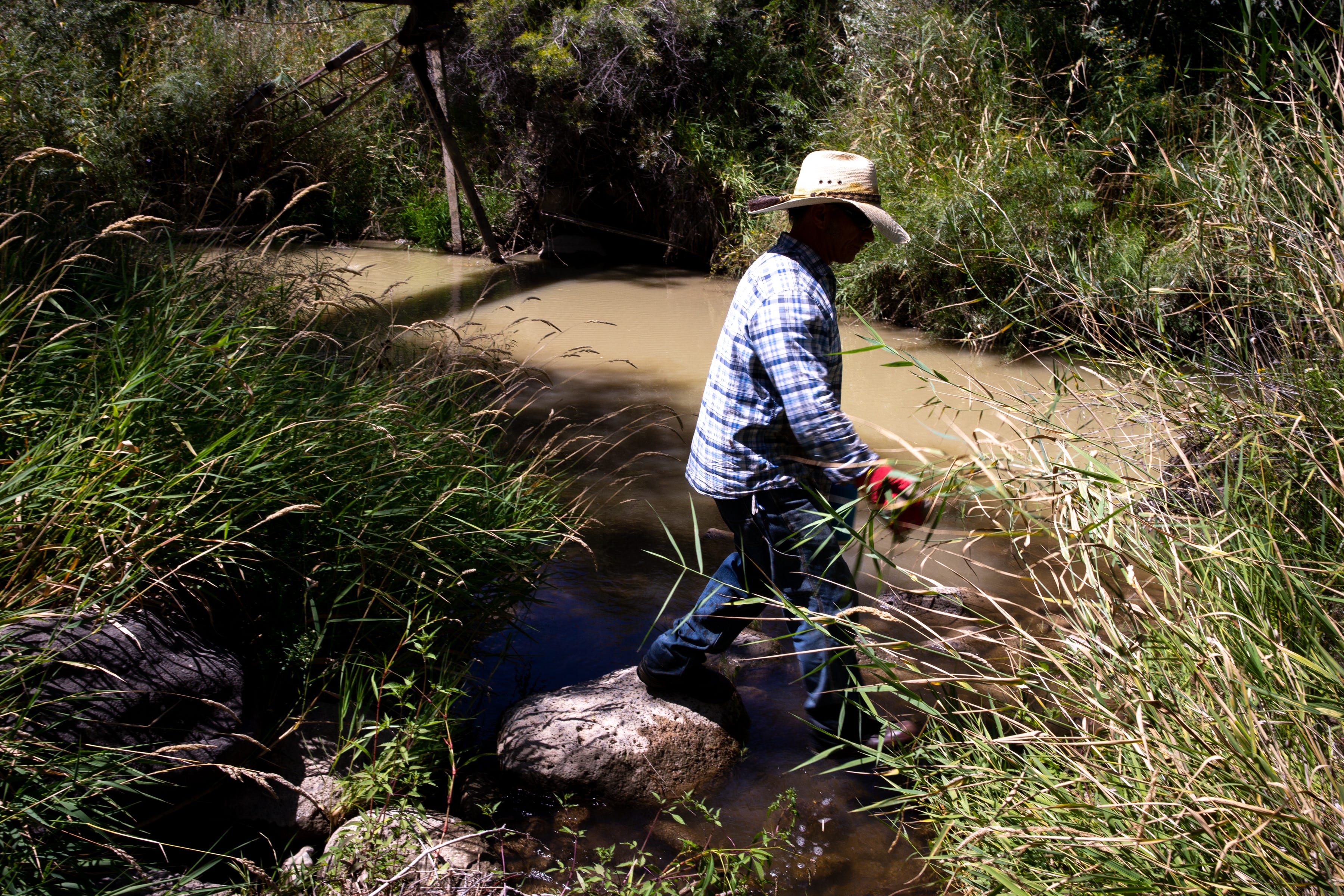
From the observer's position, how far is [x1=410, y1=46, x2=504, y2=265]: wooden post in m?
10.2

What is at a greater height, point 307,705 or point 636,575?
point 307,705

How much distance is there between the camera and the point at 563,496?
5320 millimetres

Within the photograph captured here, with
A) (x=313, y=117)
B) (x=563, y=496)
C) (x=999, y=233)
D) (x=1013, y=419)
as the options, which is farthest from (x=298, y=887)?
(x=313, y=117)

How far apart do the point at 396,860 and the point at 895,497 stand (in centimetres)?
156

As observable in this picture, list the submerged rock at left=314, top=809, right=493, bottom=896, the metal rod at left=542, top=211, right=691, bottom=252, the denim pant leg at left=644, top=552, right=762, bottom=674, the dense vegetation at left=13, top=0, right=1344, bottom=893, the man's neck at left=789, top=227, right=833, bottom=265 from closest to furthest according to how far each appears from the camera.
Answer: the dense vegetation at left=13, top=0, right=1344, bottom=893, the submerged rock at left=314, top=809, right=493, bottom=896, the man's neck at left=789, top=227, right=833, bottom=265, the denim pant leg at left=644, top=552, right=762, bottom=674, the metal rod at left=542, top=211, right=691, bottom=252

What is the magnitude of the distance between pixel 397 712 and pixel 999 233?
679 centimetres

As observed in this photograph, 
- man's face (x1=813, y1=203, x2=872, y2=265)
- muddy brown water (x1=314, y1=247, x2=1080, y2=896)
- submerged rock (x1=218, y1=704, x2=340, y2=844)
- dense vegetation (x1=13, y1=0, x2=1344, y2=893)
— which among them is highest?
man's face (x1=813, y1=203, x2=872, y2=265)

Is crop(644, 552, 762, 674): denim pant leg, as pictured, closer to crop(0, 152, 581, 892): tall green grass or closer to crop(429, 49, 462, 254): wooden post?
crop(0, 152, 581, 892): tall green grass

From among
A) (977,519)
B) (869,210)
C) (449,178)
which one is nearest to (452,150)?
(449,178)

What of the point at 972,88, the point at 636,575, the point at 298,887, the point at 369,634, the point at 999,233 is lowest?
the point at 636,575

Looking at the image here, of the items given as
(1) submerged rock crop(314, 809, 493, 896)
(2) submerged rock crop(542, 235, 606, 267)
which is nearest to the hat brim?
(1) submerged rock crop(314, 809, 493, 896)

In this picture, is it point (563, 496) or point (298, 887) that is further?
point (563, 496)

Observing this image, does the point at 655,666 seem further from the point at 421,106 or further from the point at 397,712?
the point at 421,106

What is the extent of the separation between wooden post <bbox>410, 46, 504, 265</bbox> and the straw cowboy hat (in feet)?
27.7
